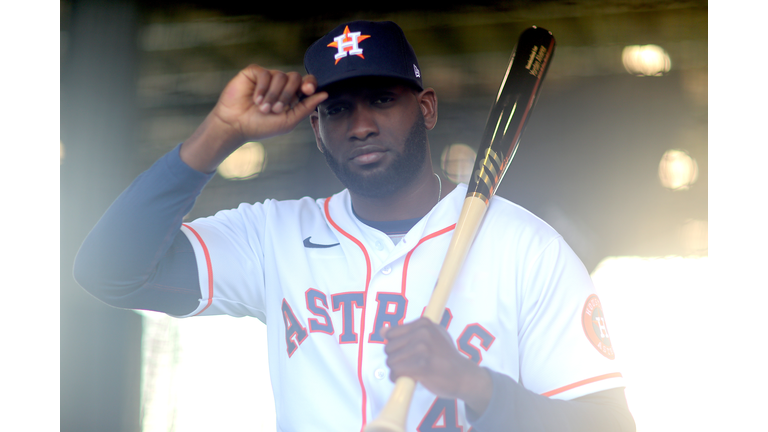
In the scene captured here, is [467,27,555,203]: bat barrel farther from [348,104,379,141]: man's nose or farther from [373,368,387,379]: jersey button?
[373,368,387,379]: jersey button

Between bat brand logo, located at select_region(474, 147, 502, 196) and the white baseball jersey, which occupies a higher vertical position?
bat brand logo, located at select_region(474, 147, 502, 196)

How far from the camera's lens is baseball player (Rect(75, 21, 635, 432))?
785 millimetres

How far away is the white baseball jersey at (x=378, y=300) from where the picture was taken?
32.6 inches

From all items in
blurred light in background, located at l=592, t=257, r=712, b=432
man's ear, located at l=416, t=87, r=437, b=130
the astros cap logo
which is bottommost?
blurred light in background, located at l=592, t=257, r=712, b=432

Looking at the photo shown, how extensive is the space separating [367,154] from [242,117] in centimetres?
23

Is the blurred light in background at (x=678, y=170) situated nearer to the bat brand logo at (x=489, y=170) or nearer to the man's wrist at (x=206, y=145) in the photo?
the bat brand logo at (x=489, y=170)

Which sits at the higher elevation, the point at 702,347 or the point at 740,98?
the point at 740,98

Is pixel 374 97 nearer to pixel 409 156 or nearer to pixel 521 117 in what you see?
pixel 409 156

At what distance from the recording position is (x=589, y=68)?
62.4 inches

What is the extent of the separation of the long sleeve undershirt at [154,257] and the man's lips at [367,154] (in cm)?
26

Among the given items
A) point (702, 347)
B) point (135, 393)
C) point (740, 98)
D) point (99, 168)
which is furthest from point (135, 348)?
point (740, 98)

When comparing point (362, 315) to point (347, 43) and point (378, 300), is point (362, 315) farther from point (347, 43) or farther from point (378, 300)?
point (347, 43)

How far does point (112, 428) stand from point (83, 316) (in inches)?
13.7

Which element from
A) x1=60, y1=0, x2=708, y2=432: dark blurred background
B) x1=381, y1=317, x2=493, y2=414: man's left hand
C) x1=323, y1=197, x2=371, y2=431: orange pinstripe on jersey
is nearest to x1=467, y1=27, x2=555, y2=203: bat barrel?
x1=323, y1=197, x2=371, y2=431: orange pinstripe on jersey
